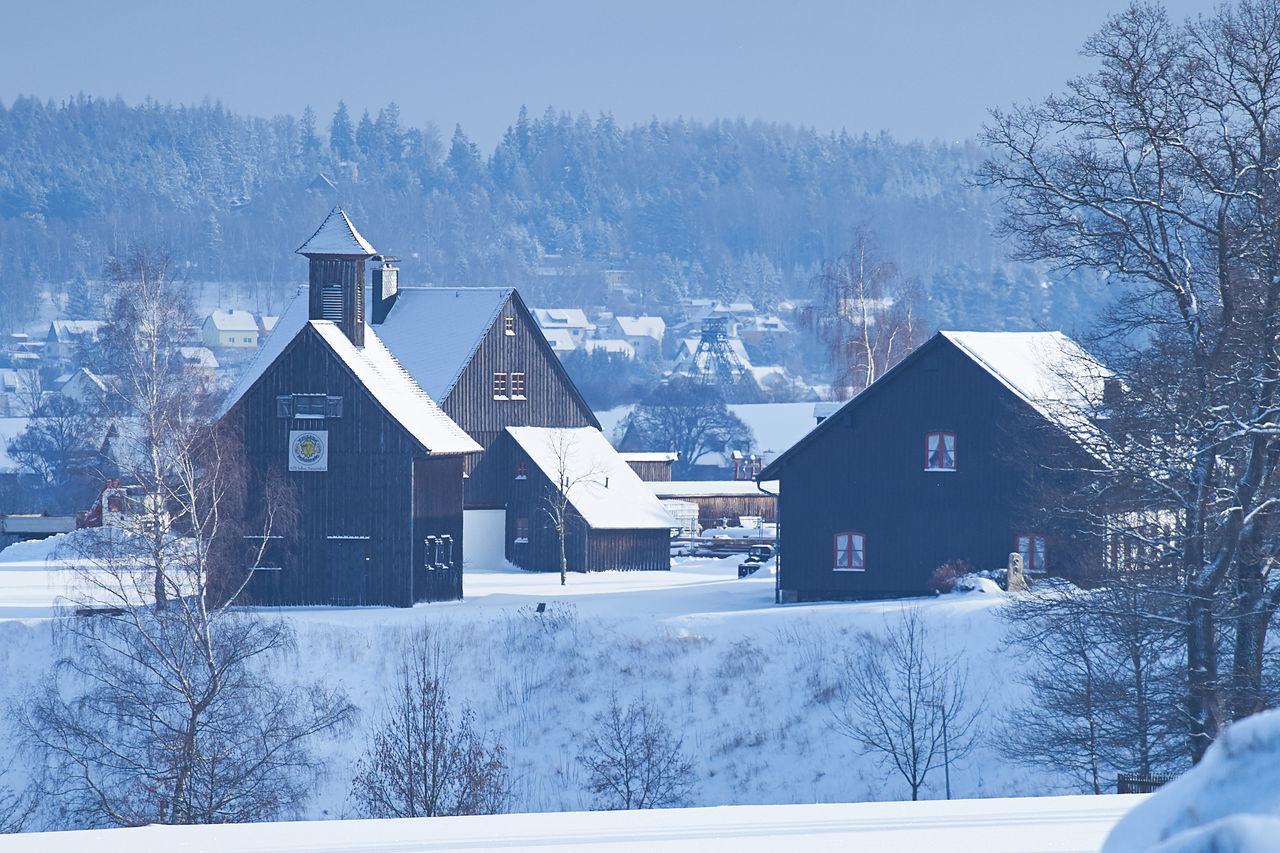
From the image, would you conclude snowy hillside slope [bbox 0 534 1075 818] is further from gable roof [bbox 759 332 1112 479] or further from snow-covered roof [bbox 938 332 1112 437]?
snow-covered roof [bbox 938 332 1112 437]

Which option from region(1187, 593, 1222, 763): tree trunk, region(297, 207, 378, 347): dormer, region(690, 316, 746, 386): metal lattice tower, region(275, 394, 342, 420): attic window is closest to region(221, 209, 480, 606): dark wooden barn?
region(275, 394, 342, 420): attic window

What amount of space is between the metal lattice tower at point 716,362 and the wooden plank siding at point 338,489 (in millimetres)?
134696

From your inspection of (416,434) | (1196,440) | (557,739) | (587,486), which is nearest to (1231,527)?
(1196,440)

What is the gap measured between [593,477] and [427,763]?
29676 mm

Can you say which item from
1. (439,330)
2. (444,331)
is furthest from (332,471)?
(439,330)

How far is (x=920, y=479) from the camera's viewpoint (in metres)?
36.6

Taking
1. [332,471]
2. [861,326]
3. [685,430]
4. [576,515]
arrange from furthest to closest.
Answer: [685,430], [861,326], [576,515], [332,471]

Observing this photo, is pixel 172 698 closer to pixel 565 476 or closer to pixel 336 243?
pixel 336 243

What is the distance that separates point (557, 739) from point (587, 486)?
2453 centimetres

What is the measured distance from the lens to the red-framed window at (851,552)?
123ft

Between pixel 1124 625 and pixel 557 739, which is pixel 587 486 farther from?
pixel 1124 625

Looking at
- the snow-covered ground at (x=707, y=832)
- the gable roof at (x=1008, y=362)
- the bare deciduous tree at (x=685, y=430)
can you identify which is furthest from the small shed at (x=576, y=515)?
the bare deciduous tree at (x=685, y=430)

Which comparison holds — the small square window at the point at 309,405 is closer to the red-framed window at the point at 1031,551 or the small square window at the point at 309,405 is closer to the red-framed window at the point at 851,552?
the red-framed window at the point at 851,552

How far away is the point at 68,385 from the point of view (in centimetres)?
14225
